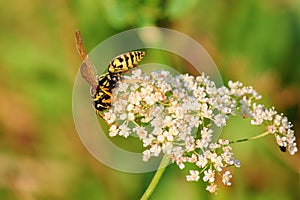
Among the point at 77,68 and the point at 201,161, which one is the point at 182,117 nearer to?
the point at 201,161

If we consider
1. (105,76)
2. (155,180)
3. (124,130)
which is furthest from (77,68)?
(155,180)

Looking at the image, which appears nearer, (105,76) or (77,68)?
(105,76)

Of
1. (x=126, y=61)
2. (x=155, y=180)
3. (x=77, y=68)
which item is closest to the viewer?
(x=155, y=180)

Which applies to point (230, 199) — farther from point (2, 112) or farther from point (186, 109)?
point (2, 112)

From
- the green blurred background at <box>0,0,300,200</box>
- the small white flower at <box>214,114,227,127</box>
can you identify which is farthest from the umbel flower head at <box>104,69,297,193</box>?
the green blurred background at <box>0,0,300,200</box>

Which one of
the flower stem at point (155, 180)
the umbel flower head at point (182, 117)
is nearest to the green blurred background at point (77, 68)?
the umbel flower head at point (182, 117)
